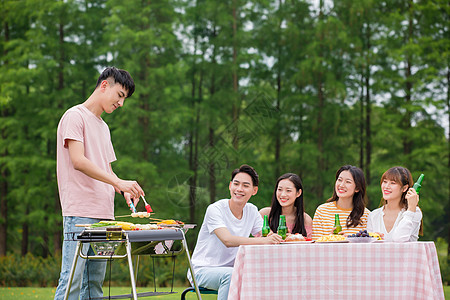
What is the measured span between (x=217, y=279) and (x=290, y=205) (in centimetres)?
90

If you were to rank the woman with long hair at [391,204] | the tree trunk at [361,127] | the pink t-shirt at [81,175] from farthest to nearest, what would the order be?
the tree trunk at [361,127], the woman with long hair at [391,204], the pink t-shirt at [81,175]

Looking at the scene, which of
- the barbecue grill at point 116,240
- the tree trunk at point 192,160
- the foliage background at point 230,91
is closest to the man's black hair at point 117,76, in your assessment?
the barbecue grill at point 116,240

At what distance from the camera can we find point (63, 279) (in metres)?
3.21

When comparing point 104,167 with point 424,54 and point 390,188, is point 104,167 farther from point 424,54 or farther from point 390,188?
point 424,54

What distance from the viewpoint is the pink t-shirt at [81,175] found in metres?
3.29

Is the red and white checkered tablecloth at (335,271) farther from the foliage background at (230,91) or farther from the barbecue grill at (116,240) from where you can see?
the foliage background at (230,91)

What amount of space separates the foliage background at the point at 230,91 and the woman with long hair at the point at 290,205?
25.5 feet

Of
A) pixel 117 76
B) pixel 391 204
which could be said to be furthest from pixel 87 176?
pixel 391 204

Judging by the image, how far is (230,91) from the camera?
13.3m

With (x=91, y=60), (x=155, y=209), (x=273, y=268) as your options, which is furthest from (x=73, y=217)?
(x=91, y=60)

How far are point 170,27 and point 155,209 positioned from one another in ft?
13.8

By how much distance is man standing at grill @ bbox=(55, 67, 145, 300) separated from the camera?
127 inches

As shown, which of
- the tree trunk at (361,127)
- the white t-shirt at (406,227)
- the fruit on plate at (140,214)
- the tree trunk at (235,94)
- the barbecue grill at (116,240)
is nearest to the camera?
the barbecue grill at (116,240)

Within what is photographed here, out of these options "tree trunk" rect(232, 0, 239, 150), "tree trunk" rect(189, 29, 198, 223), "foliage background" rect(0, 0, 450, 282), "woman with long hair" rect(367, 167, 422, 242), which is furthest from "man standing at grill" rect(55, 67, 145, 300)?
"tree trunk" rect(189, 29, 198, 223)
